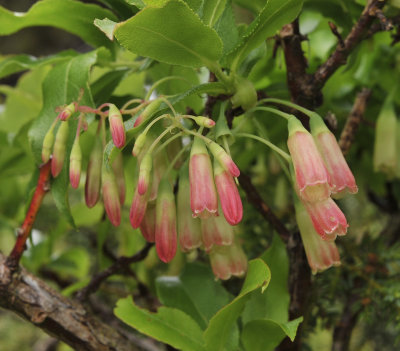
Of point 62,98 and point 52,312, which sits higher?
point 62,98

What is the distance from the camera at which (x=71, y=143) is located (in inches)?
30.4

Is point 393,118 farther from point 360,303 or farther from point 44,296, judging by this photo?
point 44,296

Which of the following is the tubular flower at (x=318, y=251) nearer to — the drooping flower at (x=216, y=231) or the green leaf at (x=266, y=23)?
the drooping flower at (x=216, y=231)

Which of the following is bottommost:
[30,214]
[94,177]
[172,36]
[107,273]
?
[107,273]

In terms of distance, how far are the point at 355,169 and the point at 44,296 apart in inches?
30.8

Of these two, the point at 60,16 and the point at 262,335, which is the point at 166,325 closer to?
the point at 262,335

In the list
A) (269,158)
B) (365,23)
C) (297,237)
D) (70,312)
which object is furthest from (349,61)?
(70,312)

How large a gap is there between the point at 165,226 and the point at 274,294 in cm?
23

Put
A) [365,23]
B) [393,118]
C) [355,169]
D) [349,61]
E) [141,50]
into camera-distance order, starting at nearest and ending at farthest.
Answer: [141,50]
[365,23]
[349,61]
[393,118]
[355,169]

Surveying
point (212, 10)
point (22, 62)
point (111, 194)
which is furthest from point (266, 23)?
point (22, 62)

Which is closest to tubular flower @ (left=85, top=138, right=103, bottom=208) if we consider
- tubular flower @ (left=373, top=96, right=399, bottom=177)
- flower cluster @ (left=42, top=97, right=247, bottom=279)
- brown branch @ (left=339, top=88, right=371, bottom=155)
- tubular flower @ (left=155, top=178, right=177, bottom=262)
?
flower cluster @ (left=42, top=97, right=247, bottom=279)

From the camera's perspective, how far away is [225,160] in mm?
643

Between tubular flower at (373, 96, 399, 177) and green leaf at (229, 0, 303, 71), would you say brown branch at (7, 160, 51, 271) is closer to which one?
green leaf at (229, 0, 303, 71)

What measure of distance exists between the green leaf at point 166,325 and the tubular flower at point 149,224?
110mm
